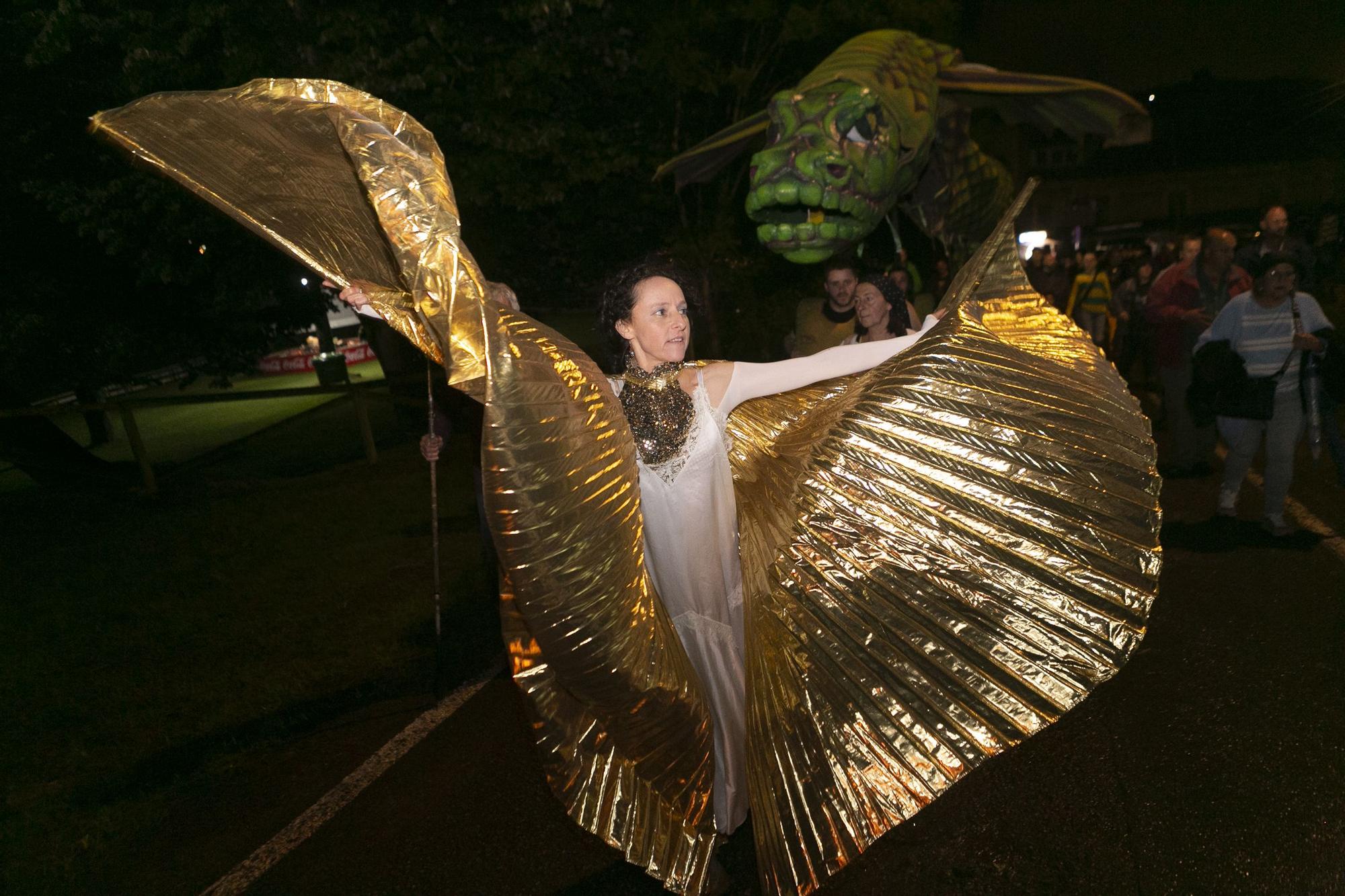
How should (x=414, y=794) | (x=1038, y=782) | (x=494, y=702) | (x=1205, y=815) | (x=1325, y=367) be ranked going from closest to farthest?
(x=1205, y=815), (x=1038, y=782), (x=414, y=794), (x=494, y=702), (x=1325, y=367)

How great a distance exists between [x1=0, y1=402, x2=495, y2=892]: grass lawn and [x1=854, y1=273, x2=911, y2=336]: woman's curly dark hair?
286 cm

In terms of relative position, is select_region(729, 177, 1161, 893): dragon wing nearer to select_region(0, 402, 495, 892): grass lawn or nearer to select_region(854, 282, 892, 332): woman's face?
select_region(854, 282, 892, 332): woman's face

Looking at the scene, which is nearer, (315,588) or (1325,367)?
(1325,367)

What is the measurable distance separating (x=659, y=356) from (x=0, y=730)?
4.16m

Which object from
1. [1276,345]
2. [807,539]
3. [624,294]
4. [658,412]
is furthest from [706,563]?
[1276,345]

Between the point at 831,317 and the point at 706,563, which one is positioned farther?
the point at 831,317

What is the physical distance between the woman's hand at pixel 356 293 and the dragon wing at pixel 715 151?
445 centimetres

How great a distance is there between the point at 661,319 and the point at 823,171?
3028mm

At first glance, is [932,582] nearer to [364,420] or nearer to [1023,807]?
[1023,807]

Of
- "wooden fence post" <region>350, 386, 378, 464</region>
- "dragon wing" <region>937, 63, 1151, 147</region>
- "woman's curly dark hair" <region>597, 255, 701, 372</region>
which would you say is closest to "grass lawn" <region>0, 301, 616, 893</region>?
"wooden fence post" <region>350, 386, 378, 464</region>

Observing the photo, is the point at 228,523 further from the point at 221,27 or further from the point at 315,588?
the point at 221,27

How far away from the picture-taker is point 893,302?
4.00 meters

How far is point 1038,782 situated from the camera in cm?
297

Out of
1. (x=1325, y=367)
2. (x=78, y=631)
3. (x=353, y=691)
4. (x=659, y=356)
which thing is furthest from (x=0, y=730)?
(x=1325, y=367)
